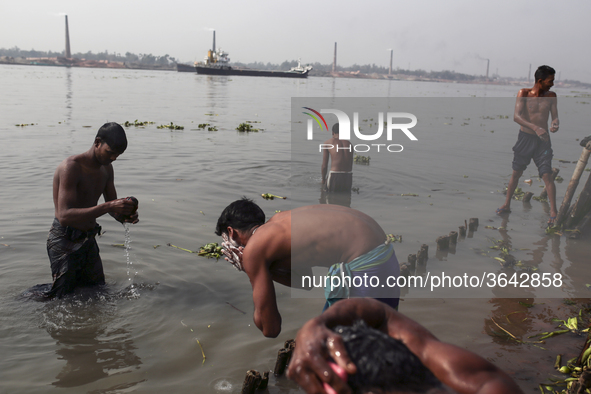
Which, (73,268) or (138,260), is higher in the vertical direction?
(73,268)

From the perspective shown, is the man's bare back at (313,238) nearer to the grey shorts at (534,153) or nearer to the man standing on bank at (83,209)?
the man standing on bank at (83,209)

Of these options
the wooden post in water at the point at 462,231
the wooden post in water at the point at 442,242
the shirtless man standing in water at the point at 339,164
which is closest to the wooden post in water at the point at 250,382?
the wooden post in water at the point at 442,242

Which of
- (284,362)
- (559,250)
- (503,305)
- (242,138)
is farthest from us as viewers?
(242,138)

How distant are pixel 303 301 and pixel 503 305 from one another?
2359 mm

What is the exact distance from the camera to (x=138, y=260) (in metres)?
6.51

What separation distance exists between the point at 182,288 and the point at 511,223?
6.11 metres

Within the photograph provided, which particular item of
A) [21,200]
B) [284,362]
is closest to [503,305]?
[284,362]

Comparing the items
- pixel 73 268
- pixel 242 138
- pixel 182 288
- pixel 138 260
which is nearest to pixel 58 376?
pixel 73 268

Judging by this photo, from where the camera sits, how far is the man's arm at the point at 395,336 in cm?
159

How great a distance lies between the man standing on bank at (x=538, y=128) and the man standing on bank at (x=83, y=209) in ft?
22.1

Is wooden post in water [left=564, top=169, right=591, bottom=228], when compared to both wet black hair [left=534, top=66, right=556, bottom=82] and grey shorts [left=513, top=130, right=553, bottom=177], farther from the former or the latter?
wet black hair [left=534, top=66, right=556, bottom=82]

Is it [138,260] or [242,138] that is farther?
[242,138]

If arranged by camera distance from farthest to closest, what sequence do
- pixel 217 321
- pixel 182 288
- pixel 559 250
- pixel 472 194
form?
pixel 472 194 < pixel 559 250 < pixel 182 288 < pixel 217 321

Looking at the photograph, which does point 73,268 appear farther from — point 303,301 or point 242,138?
point 242,138
